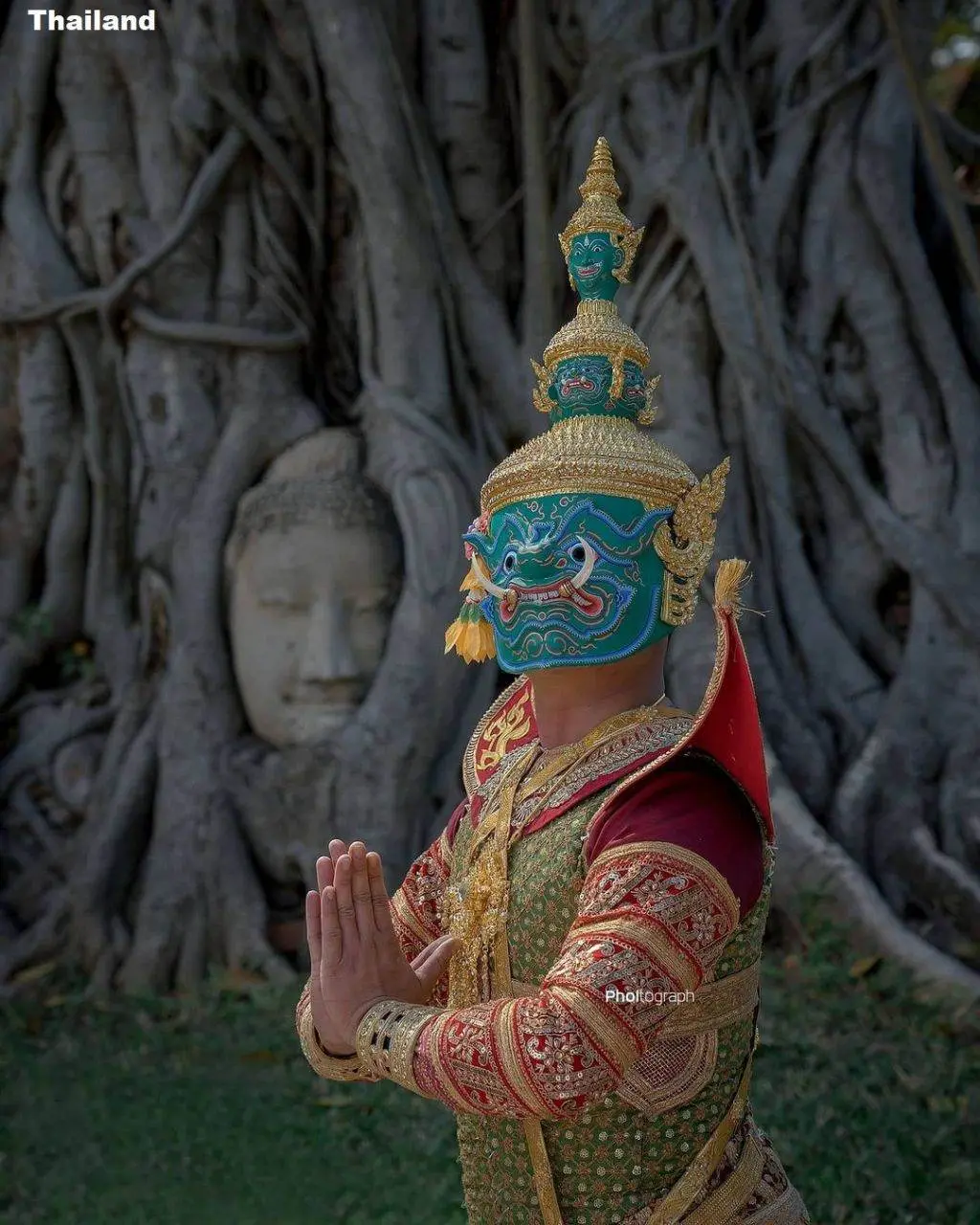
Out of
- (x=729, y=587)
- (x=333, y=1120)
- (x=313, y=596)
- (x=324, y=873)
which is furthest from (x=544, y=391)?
(x=313, y=596)

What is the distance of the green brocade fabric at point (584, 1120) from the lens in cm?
156

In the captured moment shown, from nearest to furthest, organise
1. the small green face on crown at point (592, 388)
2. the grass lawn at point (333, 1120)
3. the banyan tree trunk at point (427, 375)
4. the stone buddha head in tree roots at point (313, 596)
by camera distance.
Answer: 1. the small green face on crown at point (592, 388)
2. the grass lawn at point (333, 1120)
3. the banyan tree trunk at point (427, 375)
4. the stone buddha head in tree roots at point (313, 596)

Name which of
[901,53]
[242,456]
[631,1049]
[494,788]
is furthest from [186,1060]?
[901,53]

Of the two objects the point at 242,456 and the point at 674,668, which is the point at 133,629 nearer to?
the point at 242,456

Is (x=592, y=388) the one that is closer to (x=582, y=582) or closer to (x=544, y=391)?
(x=544, y=391)

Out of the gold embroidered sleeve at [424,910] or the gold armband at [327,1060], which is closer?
the gold armband at [327,1060]

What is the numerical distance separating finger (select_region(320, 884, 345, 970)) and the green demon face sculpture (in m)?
0.34

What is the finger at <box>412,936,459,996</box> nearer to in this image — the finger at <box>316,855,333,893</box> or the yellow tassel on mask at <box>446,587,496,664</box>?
the finger at <box>316,855,333,893</box>

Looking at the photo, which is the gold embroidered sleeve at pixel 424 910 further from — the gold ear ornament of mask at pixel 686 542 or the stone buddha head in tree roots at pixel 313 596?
the stone buddha head in tree roots at pixel 313 596

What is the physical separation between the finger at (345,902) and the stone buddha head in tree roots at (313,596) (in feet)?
8.10

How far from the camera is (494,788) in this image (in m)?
1.76

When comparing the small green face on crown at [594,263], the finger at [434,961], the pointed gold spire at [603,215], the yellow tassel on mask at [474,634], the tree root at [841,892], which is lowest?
the tree root at [841,892]

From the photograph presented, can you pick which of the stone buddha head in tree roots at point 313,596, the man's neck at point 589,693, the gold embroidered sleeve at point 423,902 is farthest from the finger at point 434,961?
the stone buddha head in tree roots at point 313,596

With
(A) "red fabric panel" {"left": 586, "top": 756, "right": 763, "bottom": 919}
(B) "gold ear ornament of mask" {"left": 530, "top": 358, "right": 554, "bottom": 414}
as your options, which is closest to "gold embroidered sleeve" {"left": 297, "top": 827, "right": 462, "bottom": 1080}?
(A) "red fabric panel" {"left": 586, "top": 756, "right": 763, "bottom": 919}
